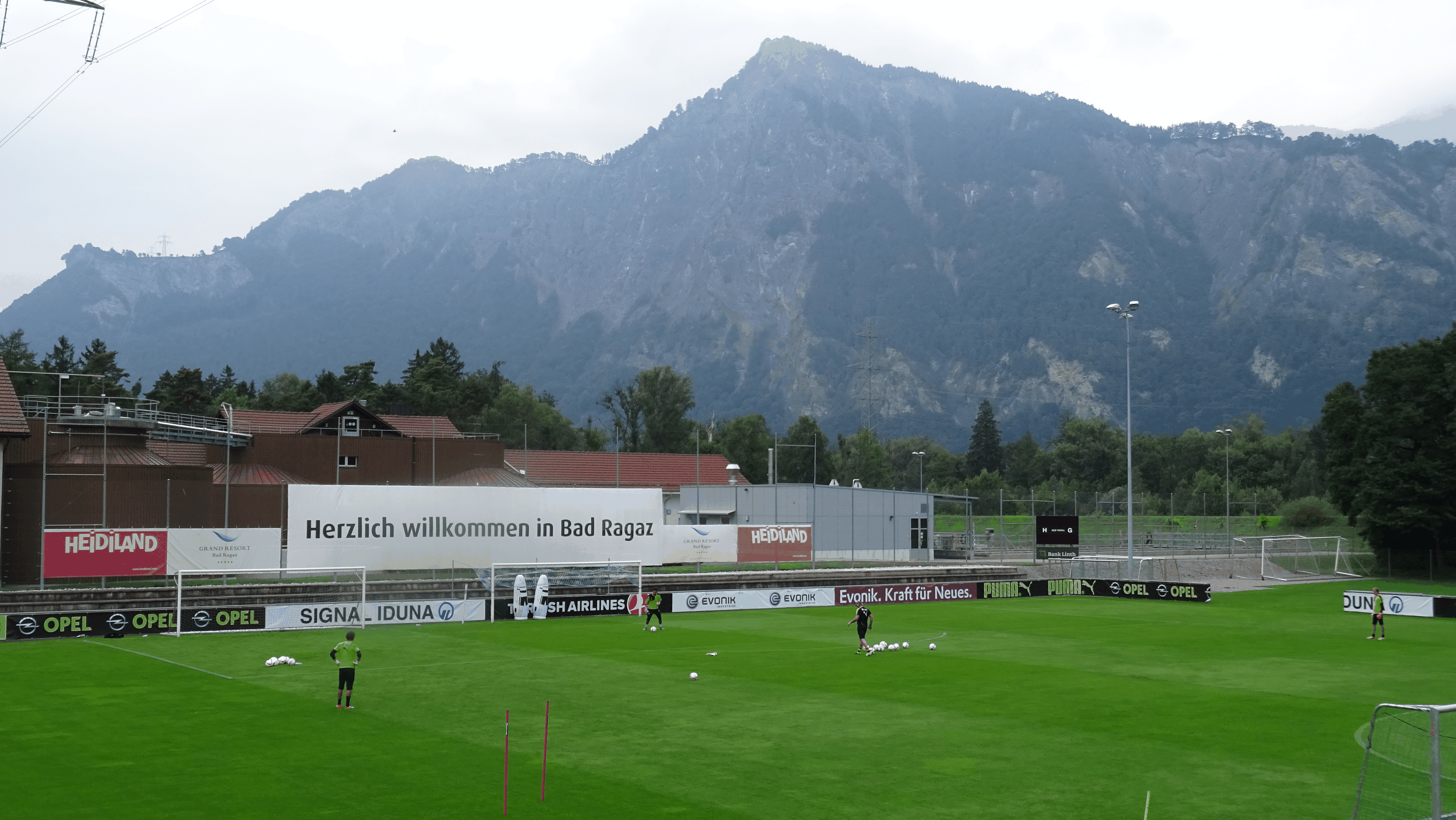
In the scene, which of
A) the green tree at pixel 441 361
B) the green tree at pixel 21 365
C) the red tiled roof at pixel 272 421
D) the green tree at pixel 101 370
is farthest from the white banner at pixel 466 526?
the green tree at pixel 441 361

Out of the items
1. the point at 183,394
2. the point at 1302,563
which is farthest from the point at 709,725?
the point at 183,394

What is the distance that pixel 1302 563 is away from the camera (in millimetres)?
75062

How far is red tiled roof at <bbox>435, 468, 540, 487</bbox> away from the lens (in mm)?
73750

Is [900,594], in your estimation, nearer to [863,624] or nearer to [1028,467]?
[863,624]

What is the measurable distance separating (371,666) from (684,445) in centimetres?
12112

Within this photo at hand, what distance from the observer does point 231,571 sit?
45719mm

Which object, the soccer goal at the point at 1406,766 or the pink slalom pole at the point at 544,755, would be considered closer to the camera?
the soccer goal at the point at 1406,766

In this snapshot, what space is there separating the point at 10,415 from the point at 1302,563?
7462 cm

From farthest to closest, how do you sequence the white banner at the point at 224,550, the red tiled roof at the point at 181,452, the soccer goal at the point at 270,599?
the red tiled roof at the point at 181,452, the white banner at the point at 224,550, the soccer goal at the point at 270,599

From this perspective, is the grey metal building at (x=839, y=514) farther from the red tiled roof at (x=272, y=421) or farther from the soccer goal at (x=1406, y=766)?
the soccer goal at (x=1406, y=766)

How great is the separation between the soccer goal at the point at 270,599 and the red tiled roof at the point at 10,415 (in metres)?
9.21

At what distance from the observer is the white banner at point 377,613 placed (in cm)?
4169

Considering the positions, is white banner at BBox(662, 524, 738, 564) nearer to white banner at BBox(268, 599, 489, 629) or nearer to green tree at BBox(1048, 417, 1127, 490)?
white banner at BBox(268, 599, 489, 629)

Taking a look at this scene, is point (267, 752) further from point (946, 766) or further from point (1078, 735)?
point (1078, 735)
